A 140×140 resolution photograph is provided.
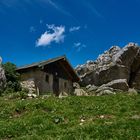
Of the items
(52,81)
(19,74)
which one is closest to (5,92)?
(19,74)

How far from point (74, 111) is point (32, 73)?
23.9 meters

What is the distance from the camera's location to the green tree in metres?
37.7

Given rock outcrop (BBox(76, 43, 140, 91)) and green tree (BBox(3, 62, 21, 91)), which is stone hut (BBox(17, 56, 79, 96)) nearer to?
green tree (BBox(3, 62, 21, 91))

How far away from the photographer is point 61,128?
15641 mm

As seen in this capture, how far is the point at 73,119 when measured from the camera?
699 inches

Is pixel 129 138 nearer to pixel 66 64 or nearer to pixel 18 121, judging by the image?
pixel 18 121

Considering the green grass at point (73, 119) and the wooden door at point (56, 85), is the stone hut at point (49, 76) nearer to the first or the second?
the wooden door at point (56, 85)

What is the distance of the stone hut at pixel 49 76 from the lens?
1661 inches

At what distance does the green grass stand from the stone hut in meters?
17.9

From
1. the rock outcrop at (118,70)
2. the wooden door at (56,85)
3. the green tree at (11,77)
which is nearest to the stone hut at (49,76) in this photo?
the wooden door at (56,85)

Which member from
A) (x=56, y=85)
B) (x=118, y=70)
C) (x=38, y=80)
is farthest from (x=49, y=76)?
(x=118, y=70)

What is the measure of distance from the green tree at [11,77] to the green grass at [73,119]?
14896 millimetres

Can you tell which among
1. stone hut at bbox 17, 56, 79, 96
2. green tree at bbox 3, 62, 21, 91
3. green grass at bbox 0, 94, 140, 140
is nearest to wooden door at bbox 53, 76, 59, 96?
stone hut at bbox 17, 56, 79, 96

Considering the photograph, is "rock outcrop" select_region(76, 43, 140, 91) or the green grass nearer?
the green grass
